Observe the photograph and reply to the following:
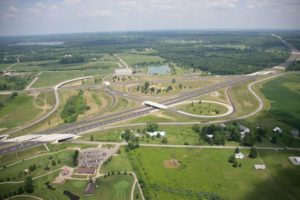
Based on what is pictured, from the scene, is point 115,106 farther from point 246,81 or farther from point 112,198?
point 246,81

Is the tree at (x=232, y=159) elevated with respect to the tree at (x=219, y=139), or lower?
lower

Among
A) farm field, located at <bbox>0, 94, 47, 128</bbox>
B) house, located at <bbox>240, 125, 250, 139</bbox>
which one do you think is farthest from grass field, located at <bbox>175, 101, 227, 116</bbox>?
farm field, located at <bbox>0, 94, 47, 128</bbox>

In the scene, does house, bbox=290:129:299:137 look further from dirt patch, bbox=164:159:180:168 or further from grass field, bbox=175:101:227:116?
dirt patch, bbox=164:159:180:168

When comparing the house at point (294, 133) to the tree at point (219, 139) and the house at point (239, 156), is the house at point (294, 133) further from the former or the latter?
the house at point (239, 156)

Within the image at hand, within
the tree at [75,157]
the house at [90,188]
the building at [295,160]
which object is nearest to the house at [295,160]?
the building at [295,160]

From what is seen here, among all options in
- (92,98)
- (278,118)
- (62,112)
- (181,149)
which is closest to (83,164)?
(181,149)
